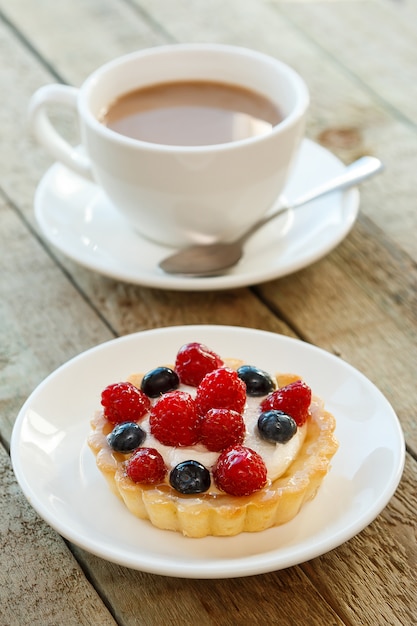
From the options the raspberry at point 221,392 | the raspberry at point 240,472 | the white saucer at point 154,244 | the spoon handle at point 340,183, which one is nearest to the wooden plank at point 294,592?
the raspberry at point 240,472

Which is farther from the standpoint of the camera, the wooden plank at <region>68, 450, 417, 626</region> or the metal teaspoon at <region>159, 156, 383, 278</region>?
the metal teaspoon at <region>159, 156, 383, 278</region>

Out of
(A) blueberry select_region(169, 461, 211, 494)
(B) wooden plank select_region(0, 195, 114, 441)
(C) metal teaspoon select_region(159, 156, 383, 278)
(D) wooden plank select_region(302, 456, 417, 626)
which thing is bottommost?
(B) wooden plank select_region(0, 195, 114, 441)

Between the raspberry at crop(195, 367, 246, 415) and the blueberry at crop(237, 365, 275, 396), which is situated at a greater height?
the raspberry at crop(195, 367, 246, 415)

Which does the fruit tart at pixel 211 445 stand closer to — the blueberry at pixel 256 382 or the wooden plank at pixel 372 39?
the blueberry at pixel 256 382

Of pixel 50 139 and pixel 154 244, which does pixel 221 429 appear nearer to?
pixel 154 244

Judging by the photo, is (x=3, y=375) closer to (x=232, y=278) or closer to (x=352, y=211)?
(x=232, y=278)

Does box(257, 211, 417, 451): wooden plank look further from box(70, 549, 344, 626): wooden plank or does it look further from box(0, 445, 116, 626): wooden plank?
box(0, 445, 116, 626): wooden plank

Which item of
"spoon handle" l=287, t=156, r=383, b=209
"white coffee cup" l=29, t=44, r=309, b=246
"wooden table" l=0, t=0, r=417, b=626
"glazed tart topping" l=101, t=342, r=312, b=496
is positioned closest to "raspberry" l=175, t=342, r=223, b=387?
"glazed tart topping" l=101, t=342, r=312, b=496
